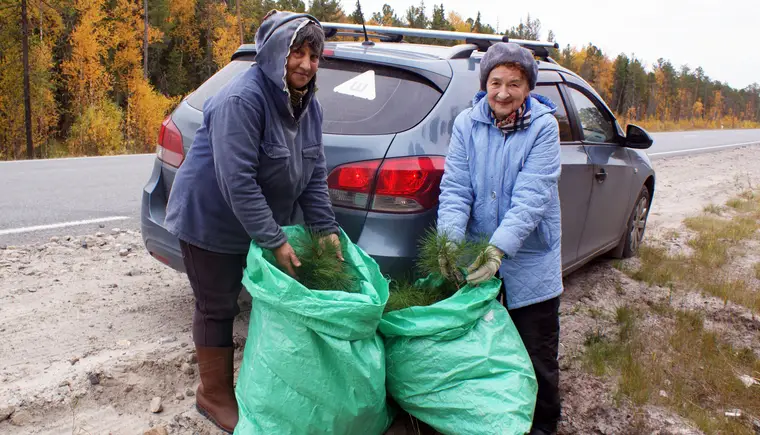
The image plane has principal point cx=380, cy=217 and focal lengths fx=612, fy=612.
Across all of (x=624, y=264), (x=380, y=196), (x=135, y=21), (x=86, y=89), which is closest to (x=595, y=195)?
(x=624, y=264)

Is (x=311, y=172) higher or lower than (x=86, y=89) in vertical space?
higher

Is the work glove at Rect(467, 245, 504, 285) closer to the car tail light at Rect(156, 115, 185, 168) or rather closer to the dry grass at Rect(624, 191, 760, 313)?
the car tail light at Rect(156, 115, 185, 168)

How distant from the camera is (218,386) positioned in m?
2.59

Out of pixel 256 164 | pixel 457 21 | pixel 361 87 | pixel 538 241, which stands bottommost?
pixel 538 241

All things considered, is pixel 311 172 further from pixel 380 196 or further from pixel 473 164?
pixel 473 164

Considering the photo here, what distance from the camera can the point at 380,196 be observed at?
2611 millimetres

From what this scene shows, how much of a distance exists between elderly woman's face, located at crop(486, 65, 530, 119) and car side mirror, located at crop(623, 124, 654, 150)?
219 cm

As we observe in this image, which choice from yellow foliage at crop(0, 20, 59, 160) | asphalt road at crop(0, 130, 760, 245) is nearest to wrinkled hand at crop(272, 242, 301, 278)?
asphalt road at crop(0, 130, 760, 245)

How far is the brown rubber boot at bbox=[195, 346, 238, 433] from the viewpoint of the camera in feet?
8.33

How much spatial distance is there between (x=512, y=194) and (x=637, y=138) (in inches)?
92.0

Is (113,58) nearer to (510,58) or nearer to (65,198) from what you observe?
(65,198)

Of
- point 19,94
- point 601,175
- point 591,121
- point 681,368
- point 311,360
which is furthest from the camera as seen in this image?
point 19,94

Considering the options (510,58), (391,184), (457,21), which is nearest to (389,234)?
(391,184)

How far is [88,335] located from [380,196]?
189 cm
